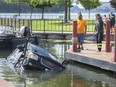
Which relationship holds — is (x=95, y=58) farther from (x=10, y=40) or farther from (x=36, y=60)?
(x=10, y=40)

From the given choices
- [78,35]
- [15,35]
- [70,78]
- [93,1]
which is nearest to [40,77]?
[70,78]

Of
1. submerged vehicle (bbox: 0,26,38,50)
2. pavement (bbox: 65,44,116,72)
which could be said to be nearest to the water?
pavement (bbox: 65,44,116,72)

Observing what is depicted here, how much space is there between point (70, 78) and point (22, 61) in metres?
2.50

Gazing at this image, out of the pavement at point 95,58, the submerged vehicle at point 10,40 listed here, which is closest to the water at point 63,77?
the pavement at point 95,58

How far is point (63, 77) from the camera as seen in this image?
15133 millimetres

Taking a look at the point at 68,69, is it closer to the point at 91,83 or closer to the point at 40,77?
the point at 40,77

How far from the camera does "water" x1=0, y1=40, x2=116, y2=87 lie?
13642 millimetres

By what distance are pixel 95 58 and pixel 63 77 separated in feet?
7.78

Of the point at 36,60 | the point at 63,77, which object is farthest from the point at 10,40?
the point at 63,77

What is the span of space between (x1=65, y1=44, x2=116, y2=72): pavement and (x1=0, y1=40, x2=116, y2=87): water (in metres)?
0.24

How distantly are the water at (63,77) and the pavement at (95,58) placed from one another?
0.79 ft

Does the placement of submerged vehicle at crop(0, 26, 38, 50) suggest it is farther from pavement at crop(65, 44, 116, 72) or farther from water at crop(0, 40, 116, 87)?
water at crop(0, 40, 116, 87)

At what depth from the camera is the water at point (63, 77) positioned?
13642mm

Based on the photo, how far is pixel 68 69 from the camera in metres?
17.0
